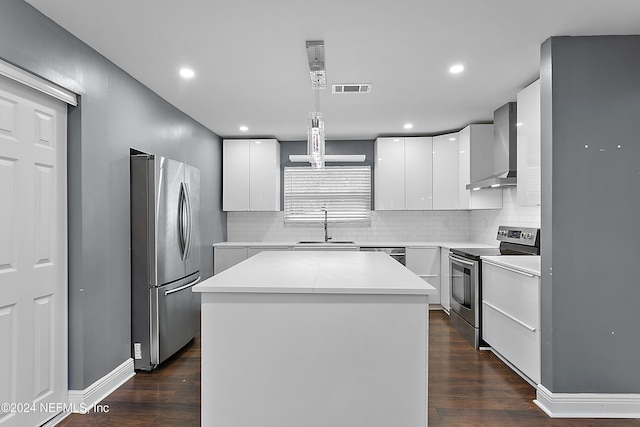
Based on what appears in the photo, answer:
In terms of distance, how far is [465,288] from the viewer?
4.00m

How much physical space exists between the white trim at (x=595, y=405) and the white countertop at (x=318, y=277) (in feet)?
4.20

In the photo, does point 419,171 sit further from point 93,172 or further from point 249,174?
point 93,172

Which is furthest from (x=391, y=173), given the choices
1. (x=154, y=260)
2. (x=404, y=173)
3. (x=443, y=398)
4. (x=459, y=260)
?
(x=154, y=260)

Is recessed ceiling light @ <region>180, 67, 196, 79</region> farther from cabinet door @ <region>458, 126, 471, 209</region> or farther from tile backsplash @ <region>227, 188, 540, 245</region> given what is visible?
cabinet door @ <region>458, 126, 471, 209</region>

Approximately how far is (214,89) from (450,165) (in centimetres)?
322

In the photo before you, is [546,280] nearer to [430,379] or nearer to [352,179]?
[430,379]

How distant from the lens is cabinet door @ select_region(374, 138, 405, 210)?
5.41 m

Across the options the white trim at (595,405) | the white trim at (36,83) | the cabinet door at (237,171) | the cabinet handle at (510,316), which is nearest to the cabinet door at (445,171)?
the cabinet handle at (510,316)

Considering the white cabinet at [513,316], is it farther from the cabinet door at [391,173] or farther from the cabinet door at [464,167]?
the cabinet door at [391,173]

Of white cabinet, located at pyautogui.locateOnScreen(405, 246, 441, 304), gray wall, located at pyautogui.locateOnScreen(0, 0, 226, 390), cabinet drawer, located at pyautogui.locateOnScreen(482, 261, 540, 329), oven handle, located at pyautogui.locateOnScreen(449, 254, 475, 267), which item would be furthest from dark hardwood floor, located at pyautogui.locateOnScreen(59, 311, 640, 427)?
white cabinet, located at pyautogui.locateOnScreen(405, 246, 441, 304)

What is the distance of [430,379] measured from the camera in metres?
3.04

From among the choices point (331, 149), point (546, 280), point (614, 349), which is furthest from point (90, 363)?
point (331, 149)

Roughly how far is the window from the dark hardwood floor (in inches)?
109

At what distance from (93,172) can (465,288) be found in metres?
3.50
